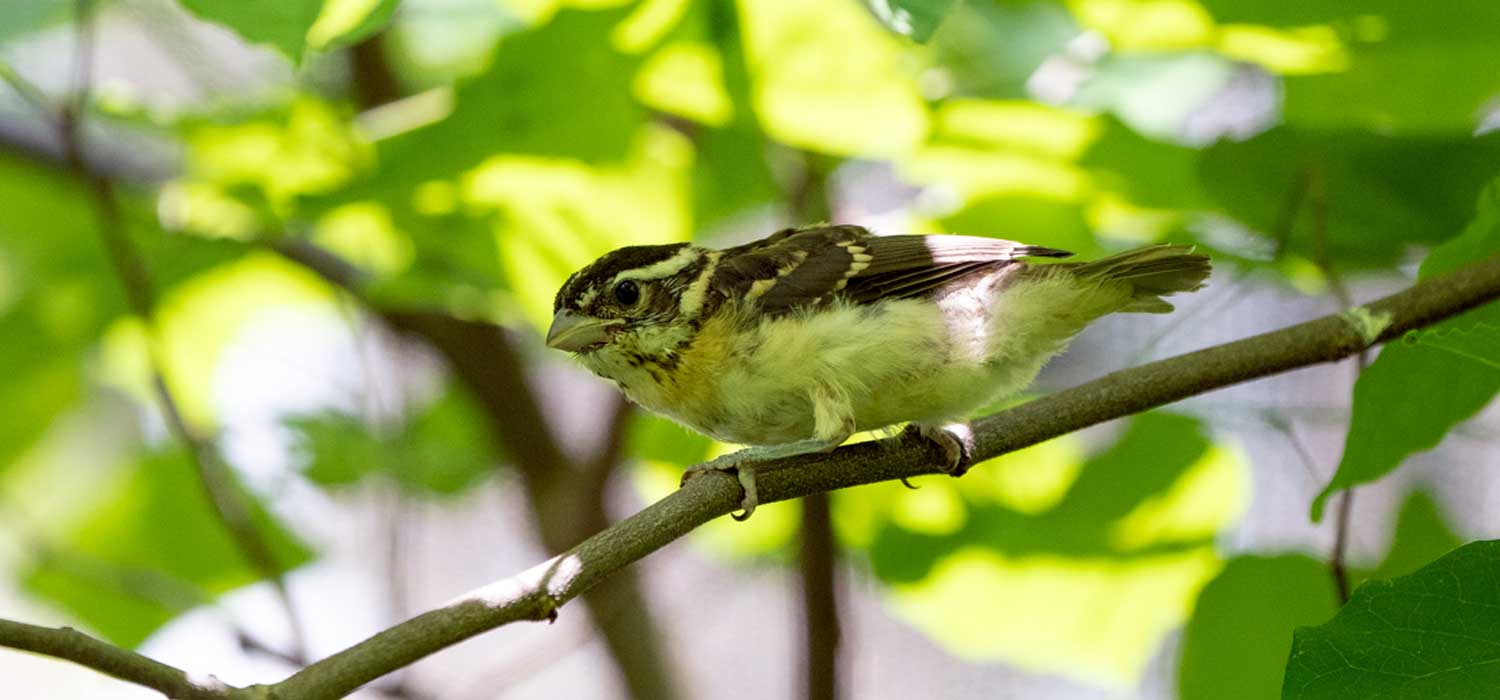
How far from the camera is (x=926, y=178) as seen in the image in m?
3.83

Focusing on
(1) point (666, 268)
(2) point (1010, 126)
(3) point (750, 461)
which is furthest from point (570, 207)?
(3) point (750, 461)

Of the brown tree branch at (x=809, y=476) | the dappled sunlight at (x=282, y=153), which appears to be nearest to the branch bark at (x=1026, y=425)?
the brown tree branch at (x=809, y=476)

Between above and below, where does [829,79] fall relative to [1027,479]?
above

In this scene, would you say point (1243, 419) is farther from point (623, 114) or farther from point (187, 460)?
point (187, 460)

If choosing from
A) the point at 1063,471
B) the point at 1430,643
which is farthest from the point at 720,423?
the point at 1430,643

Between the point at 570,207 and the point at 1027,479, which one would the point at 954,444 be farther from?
the point at 570,207

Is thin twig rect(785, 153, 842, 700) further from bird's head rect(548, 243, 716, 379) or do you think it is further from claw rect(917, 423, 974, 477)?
bird's head rect(548, 243, 716, 379)

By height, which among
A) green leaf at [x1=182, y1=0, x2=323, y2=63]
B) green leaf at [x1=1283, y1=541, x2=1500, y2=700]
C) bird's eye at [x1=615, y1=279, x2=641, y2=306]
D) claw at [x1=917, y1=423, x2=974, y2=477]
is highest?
green leaf at [x1=182, y1=0, x2=323, y2=63]

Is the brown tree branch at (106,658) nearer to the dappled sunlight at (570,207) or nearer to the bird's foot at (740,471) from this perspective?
the bird's foot at (740,471)

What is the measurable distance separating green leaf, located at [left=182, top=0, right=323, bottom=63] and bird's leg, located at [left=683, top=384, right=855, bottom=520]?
1.20m

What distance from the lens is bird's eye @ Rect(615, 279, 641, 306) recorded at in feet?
11.9

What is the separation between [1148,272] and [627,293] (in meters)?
1.37

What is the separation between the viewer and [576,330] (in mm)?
3572

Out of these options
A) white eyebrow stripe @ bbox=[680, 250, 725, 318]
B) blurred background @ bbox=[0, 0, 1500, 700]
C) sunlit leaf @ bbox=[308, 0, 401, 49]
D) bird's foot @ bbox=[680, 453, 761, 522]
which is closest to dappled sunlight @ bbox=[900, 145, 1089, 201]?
blurred background @ bbox=[0, 0, 1500, 700]
